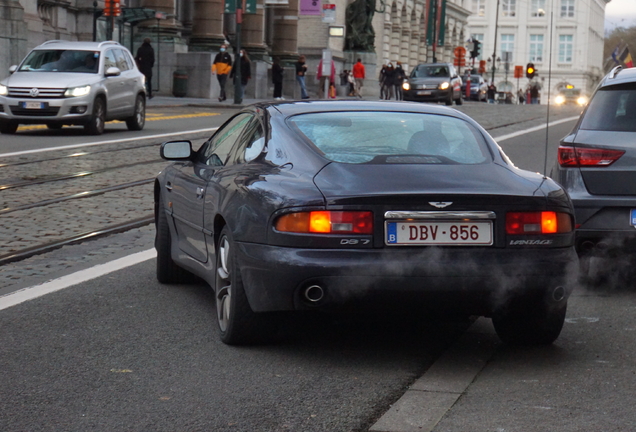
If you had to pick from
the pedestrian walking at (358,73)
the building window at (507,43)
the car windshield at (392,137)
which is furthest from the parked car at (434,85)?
the building window at (507,43)

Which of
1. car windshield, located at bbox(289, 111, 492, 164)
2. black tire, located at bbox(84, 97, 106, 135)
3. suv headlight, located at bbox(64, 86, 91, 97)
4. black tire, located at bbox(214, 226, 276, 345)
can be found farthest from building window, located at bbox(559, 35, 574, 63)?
black tire, located at bbox(214, 226, 276, 345)

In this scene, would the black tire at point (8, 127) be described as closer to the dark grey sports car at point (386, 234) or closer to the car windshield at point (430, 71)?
the dark grey sports car at point (386, 234)

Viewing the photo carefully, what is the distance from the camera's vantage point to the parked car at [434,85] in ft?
149

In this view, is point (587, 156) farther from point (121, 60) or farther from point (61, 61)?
point (121, 60)

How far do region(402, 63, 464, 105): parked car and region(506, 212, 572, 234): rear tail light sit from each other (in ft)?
131

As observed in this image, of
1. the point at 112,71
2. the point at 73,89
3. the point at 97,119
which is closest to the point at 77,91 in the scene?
the point at 73,89

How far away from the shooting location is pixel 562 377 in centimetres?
515

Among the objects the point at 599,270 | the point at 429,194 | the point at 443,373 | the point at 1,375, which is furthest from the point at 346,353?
the point at 599,270

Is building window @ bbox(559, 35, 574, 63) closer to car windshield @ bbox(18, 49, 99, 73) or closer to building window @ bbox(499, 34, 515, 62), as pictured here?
building window @ bbox(499, 34, 515, 62)

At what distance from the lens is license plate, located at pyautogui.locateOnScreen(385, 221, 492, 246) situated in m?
5.14

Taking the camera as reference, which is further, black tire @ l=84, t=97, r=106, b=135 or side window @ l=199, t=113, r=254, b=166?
black tire @ l=84, t=97, r=106, b=135

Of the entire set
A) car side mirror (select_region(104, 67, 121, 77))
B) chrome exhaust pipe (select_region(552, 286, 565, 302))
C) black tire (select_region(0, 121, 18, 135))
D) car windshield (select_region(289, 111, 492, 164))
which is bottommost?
black tire (select_region(0, 121, 18, 135))

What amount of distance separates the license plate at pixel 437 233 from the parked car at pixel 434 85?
4030 centimetres

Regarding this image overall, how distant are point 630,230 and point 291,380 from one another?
315 centimetres
